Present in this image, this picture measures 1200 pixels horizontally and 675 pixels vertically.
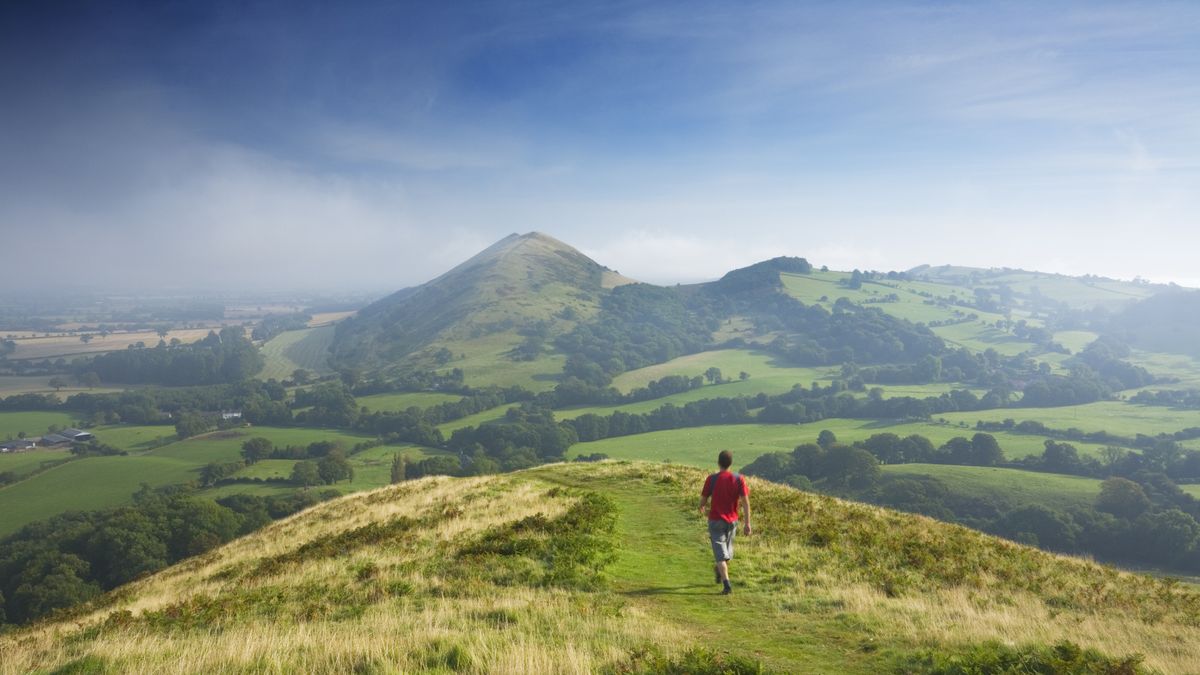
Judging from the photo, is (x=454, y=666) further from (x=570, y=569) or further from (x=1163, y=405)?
(x=1163, y=405)

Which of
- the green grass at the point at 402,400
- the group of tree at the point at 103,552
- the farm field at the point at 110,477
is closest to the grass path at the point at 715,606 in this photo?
the group of tree at the point at 103,552

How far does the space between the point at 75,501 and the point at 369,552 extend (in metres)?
118

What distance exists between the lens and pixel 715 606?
41.9 feet

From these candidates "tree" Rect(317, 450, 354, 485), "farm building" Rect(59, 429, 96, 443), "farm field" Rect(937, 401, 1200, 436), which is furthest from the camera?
"farm field" Rect(937, 401, 1200, 436)

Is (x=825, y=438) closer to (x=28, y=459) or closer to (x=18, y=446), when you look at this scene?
(x=28, y=459)

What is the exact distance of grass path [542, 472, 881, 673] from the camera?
9969 mm

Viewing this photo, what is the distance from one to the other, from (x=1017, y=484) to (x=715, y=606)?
404 ft

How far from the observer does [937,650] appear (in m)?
9.70

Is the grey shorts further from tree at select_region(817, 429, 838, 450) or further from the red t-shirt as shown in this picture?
tree at select_region(817, 429, 838, 450)

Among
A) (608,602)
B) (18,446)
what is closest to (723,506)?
(608,602)

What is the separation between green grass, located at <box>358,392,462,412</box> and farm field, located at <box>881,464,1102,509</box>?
5424 inches

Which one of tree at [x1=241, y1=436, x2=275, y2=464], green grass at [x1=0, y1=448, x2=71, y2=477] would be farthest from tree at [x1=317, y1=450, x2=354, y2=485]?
green grass at [x1=0, y1=448, x2=71, y2=477]

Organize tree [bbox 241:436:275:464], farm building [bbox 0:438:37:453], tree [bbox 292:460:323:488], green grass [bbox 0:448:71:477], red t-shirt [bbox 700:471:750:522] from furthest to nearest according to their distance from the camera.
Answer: farm building [bbox 0:438:37:453]
tree [bbox 241:436:275:464]
green grass [bbox 0:448:71:477]
tree [bbox 292:460:323:488]
red t-shirt [bbox 700:471:750:522]

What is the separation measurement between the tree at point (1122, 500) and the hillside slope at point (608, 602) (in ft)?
338
